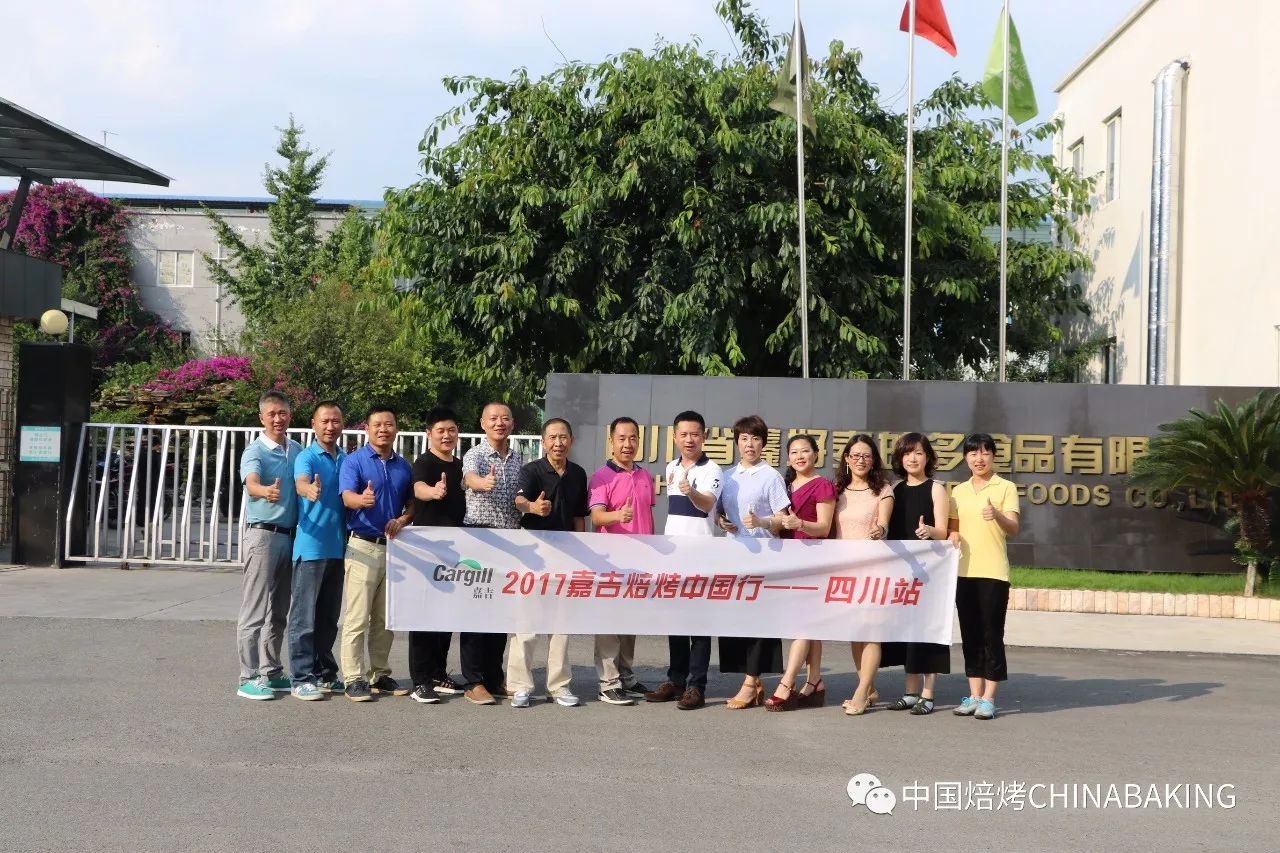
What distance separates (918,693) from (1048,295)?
46.2 ft

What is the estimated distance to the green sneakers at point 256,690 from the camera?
7.61m

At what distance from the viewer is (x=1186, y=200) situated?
1838cm

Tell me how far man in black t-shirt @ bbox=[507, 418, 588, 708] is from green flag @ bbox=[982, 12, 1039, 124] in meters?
11.8

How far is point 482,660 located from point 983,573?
2.96 meters

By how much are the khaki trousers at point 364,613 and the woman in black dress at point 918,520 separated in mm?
2988

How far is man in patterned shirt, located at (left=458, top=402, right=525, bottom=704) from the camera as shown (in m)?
7.78

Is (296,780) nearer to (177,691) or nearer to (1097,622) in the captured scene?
(177,691)

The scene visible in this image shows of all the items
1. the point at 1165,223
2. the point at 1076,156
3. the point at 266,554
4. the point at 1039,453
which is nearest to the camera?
the point at 266,554

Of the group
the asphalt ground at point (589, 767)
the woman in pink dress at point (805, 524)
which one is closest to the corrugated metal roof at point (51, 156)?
the asphalt ground at point (589, 767)

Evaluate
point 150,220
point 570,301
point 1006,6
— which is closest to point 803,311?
point 570,301

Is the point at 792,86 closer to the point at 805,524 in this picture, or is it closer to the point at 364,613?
the point at 805,524

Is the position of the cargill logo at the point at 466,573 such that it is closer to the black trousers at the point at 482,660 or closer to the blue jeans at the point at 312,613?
the black trousers at the point at 482,660

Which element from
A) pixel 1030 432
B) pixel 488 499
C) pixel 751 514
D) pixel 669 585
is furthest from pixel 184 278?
pixel 751 514

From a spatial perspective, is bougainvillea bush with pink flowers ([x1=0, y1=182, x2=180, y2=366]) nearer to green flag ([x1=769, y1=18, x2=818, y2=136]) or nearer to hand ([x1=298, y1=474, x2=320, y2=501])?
green flag ([x1=769, y1=18, x2=818, y2=136])
